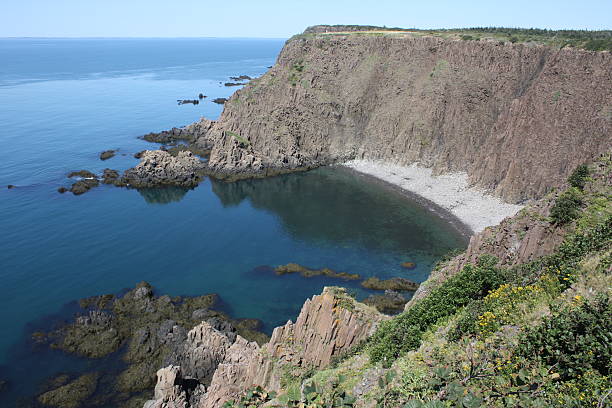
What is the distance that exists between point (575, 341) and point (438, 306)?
834 centimetres

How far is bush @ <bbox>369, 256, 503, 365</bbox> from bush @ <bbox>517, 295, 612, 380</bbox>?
20.3ft

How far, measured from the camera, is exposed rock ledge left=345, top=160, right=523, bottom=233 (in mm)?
69688

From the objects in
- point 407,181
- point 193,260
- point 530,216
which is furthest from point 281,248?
point 530,216

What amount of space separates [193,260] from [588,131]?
208 feet

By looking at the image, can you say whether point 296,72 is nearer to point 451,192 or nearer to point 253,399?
point 451,192

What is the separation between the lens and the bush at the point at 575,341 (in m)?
12.1

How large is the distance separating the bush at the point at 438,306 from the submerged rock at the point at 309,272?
34.1 m

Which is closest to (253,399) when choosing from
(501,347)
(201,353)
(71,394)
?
(501,347)

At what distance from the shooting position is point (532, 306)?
53.3ft

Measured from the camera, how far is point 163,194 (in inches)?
3420

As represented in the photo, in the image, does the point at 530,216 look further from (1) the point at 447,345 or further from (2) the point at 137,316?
(2) the point at 137,316

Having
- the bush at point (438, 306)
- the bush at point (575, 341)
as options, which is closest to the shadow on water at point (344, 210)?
the bush at point (438, 306)

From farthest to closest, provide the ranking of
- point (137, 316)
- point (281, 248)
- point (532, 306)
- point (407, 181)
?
point (407, 181), point (281, 248), point (137, 316), point (532, 306)

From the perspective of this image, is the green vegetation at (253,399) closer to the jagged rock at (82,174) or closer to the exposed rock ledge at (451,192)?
the exposed rock ledge at (451,192)
